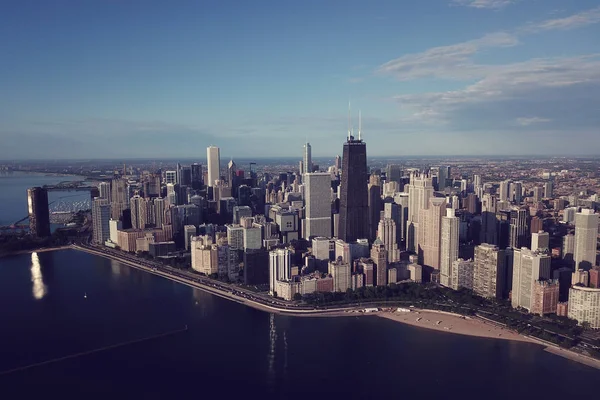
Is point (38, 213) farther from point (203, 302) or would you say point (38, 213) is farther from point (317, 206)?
point (203, 302)

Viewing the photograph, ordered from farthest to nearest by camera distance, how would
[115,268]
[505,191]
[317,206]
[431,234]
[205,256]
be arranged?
[505,191] < [317,206] < [115,268] < [205,256] < [431,234]

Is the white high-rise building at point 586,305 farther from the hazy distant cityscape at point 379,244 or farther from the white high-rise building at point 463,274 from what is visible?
the white high-rise building at point 463,274

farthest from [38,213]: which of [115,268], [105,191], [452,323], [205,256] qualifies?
[452,323]

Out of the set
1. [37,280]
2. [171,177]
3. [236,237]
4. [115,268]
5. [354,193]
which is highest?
[354,193]

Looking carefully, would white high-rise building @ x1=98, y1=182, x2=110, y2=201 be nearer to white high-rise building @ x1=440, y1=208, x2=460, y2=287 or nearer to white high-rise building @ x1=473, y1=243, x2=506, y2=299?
white high-rise building @ x1=440, y1=208, x2=460, y2=287

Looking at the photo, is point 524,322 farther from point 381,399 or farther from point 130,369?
point 130,369

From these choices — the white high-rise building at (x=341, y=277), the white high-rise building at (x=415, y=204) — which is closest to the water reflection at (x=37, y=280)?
the white high-rise building at (x=341, y=277)

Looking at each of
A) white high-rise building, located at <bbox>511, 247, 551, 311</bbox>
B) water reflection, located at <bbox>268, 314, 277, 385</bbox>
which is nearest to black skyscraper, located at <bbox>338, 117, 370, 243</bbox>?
white high-rise building, located at <bbox>511, 247, 551, 311</bbox>
